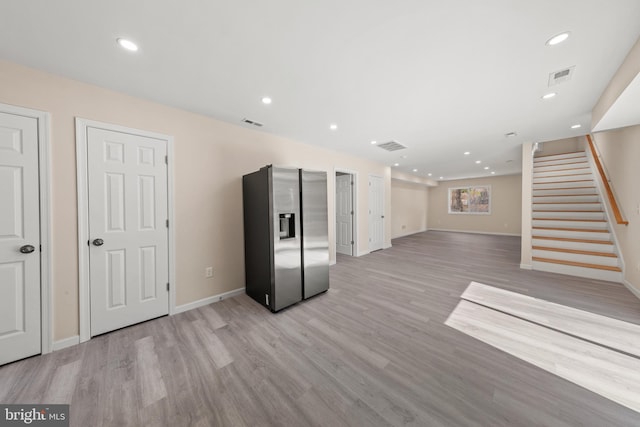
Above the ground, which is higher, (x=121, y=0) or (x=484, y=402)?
(x=121, y=0)

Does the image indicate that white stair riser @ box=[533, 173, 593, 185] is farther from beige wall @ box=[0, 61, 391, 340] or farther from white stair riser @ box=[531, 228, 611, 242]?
beige wall @ box=[0, 61, 391, 340]

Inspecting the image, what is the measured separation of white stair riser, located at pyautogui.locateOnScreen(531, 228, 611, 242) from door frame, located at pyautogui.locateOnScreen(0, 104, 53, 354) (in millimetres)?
7643

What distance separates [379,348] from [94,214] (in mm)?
3137

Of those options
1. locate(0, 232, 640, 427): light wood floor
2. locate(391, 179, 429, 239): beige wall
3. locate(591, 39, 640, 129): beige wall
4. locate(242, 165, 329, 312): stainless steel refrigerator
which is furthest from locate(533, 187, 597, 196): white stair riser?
locate(242, 165, 329, 312): stainless steel refrigerator

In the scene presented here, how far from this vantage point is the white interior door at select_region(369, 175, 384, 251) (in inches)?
233

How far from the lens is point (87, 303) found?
2.09m

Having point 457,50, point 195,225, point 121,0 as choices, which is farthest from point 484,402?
point 121,0

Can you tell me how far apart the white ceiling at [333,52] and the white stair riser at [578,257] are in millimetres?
2624

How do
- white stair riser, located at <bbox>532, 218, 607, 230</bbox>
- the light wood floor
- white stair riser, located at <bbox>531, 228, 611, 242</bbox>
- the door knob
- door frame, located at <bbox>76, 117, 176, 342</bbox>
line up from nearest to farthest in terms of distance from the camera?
the light wood floor, the door knob, door frame, located at <bbox>76, 117, 176, 342</bbox>, white stair riser, located at <bbox>531, 228, 611, 242</bbox>, white stair riser, located at <bbox>532, 218, 607, 230</bbox>

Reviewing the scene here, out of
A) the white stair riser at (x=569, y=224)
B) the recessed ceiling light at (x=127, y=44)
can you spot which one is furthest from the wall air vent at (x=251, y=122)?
the white stair riser at (x=569, y=224)

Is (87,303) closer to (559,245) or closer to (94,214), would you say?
(94,214)

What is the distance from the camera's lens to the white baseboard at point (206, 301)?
2.64m

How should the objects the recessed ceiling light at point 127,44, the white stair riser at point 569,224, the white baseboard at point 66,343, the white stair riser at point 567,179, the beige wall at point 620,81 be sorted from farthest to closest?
the white stair riser at point 567,179
the white stair riser at point 569,224
the white baseboard at point 66,343
the beige wall at point 620,81
the recessed ceiling light at point 127,44

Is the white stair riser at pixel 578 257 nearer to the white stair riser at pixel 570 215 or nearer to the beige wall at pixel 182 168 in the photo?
the white stair riser at pixel 570 215
